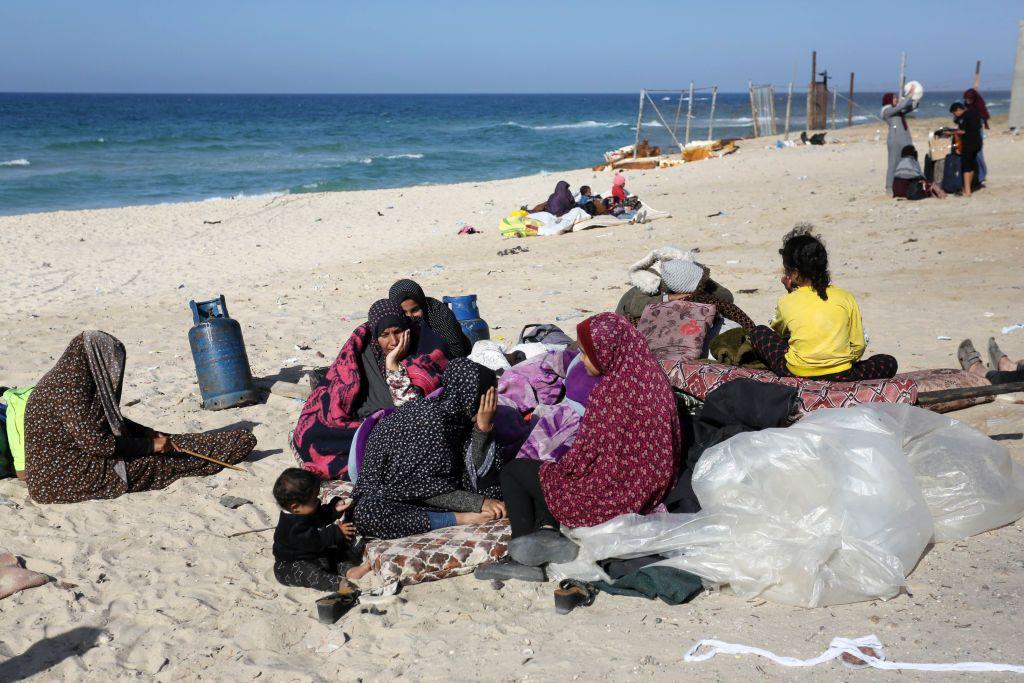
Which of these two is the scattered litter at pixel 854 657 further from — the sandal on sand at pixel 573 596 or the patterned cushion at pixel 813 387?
the patterned cushion at pixel 813 387

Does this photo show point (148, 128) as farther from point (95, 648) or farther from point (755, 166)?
point (95, 648)

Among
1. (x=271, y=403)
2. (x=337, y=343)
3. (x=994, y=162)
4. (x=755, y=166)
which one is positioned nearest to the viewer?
(x=271, y=403)

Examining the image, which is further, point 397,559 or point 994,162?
point 994,162

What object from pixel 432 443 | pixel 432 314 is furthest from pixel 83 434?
pixel 432 314

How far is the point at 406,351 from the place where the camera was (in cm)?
525

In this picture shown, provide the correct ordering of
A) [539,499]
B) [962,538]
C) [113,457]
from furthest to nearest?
[113,457], [539,499], [962,538]

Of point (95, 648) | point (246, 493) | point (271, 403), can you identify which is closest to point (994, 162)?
point (271, 403)

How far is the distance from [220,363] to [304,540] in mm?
2700

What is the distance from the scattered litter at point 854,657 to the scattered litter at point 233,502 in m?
2.64

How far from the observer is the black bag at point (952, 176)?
11.7 m

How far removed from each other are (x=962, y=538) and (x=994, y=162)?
12.8m

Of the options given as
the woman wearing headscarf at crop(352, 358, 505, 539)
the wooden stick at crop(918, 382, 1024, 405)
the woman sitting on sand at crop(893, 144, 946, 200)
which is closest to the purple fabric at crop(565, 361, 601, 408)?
the woman wearing headscarf at crop(352, 358, 505, 539)

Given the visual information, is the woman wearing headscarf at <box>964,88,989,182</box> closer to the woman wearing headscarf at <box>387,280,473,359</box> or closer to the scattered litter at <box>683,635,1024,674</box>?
the woman wearing headscarf at <box>387,280,473,359</box>

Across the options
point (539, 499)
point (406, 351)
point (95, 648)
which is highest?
point (406, 351)
